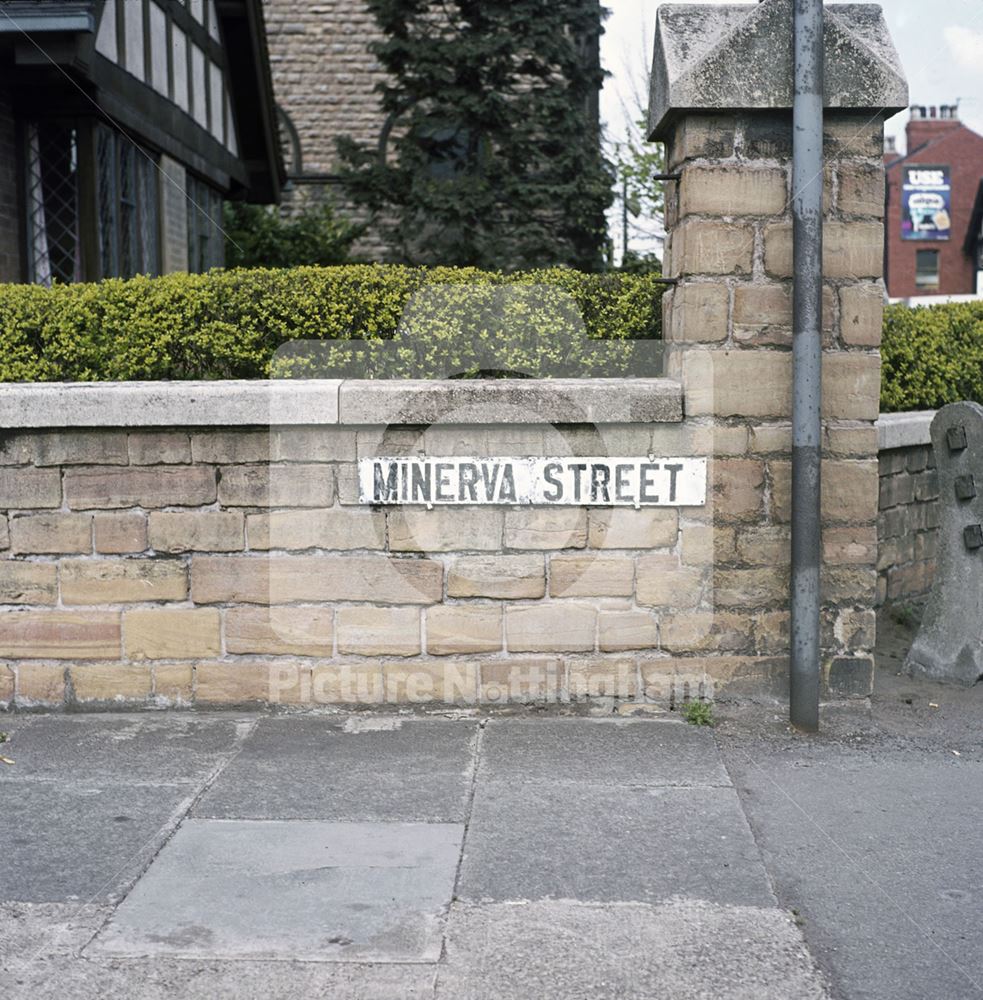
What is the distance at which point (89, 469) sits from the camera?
18.9 feet

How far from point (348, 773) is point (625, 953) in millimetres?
1769

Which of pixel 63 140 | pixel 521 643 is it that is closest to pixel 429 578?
pixel 521 643

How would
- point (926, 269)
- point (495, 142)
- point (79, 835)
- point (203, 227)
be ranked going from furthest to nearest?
point (926, 269) < point (495, 142) < point (203, 227) < point (79, 835)

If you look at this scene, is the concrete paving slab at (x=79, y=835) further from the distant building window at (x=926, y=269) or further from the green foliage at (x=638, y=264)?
the distant building window at (x=926, y=269)

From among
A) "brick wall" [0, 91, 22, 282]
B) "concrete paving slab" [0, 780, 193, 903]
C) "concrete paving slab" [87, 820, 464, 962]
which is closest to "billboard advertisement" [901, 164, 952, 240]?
"brick wall" [0, 91, 22, 282]

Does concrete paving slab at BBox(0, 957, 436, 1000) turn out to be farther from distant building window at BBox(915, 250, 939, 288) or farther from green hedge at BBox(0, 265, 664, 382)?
distant building window at BBox(915, 250, 939, 288)

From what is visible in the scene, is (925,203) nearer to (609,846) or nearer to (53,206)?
(53,206)

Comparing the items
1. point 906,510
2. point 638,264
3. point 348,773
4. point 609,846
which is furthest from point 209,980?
point 638,264

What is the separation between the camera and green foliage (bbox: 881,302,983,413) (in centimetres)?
788

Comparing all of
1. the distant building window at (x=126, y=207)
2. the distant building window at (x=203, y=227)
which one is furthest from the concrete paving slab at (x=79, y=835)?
the distant building window at (x=203, y=227)

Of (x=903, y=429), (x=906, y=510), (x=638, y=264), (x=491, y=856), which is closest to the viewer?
(x=491, y=856)

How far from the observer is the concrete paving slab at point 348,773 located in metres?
4.59

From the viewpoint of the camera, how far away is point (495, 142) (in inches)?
707

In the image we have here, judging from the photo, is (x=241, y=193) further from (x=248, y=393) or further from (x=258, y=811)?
(x=258, y=811)
